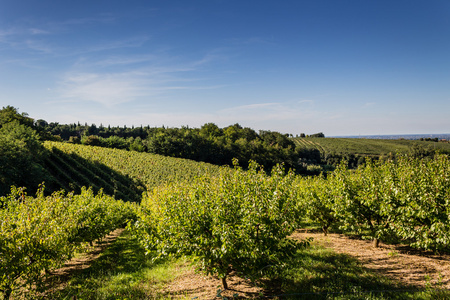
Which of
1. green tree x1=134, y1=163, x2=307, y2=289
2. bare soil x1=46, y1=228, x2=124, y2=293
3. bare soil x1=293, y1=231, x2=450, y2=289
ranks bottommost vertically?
bare soil x1=46, y1=228, x2=124, y2=293

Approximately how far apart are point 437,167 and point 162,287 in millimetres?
15604

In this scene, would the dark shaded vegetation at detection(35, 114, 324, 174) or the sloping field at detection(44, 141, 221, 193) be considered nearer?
the sloping field at detection(44, 141, 221, 193)

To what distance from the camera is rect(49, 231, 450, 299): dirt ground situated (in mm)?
9055

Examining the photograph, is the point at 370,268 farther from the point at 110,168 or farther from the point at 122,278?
the point at 110,168

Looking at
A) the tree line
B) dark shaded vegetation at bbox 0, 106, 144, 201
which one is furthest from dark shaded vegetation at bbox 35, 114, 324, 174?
dark shaded vegetation at bbox 0, 106, 144, 201

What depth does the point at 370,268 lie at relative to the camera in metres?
10.9

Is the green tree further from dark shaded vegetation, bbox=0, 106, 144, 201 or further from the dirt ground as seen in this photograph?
dark shaded vegetation, bbox=0, 106, 144, 201

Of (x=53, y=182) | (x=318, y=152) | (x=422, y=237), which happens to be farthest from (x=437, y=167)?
(x=318, y=152)

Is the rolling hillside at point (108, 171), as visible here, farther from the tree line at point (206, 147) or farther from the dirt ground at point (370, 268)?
the dirt ground at point (370, 268)

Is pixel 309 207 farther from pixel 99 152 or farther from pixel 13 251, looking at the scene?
pixel 99 152

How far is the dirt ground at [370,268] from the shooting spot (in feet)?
29.7

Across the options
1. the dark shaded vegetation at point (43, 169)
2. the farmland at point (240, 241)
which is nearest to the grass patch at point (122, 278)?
the farmland at point (240, 241)

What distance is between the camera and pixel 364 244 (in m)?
15.5

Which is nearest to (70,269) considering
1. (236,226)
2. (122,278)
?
(122,278)
